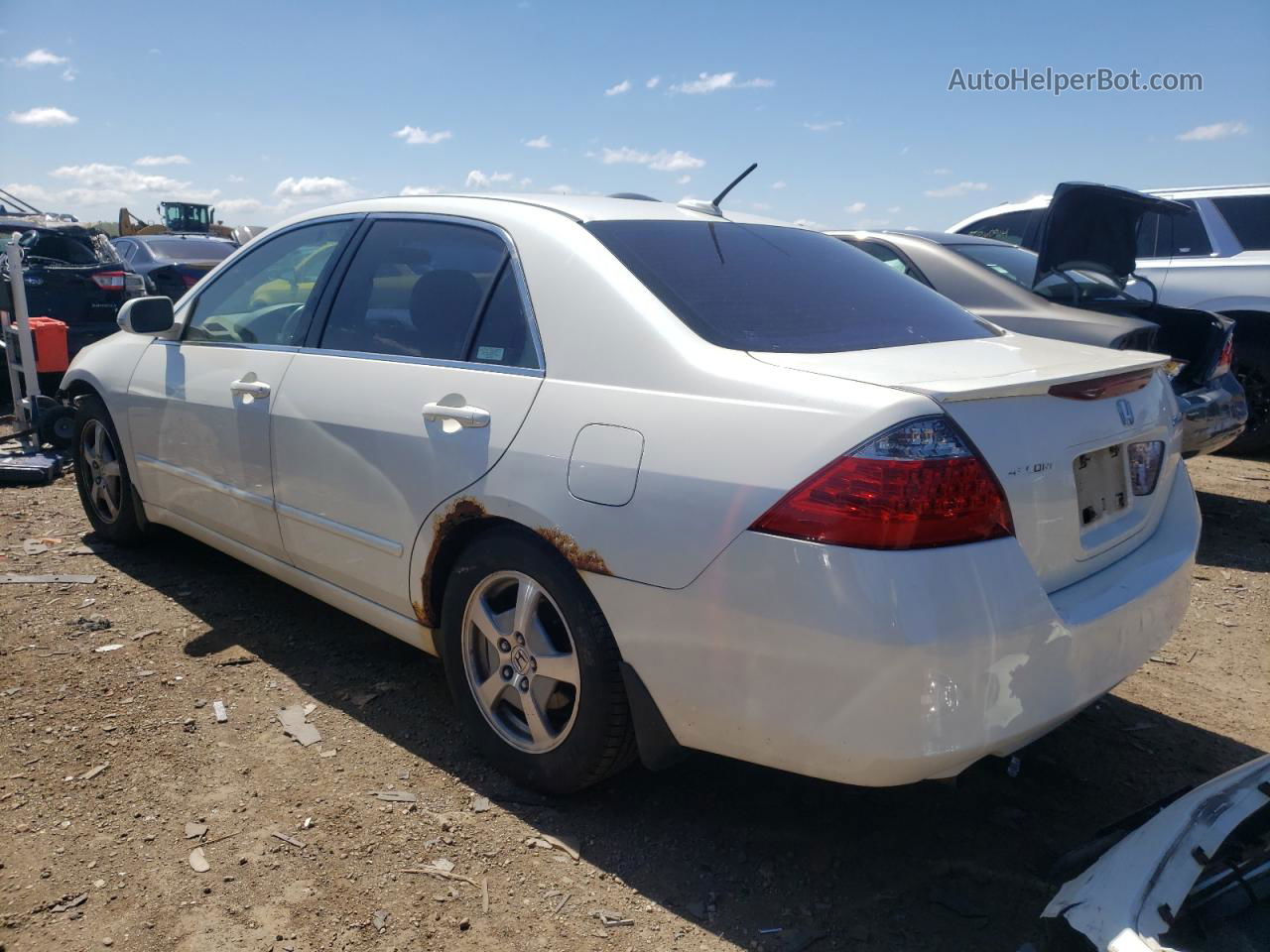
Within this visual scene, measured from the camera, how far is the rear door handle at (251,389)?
352 cm

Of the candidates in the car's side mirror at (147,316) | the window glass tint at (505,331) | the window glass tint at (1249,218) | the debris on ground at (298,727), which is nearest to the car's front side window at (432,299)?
the window glass tint at (505,331)

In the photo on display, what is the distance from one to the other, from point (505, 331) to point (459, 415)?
0.89 ft

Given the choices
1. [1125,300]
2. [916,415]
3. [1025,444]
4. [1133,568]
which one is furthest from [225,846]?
[1125,300]

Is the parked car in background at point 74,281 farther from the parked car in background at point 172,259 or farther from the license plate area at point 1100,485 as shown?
the license plate area at point 1100,485

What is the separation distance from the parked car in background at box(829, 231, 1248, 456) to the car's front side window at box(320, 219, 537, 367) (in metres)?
2.91

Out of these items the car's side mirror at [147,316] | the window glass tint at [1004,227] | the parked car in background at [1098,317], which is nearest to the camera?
the car's side mirror at [147,316]

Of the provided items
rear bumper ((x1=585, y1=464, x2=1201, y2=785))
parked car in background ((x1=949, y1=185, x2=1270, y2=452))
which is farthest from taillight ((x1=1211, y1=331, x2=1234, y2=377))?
rear bumper ((x1=585, y1=464, x2=1201, y2=785))

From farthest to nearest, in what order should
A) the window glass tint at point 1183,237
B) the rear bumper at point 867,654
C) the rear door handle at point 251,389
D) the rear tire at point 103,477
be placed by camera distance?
the window glass tint at point 1183,237 < the rear tire at point 103,477 < the rear door handle at point 251,389 < the rear bumper at point 867,654

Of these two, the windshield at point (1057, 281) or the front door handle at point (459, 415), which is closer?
the front door handle at point (459, 415)

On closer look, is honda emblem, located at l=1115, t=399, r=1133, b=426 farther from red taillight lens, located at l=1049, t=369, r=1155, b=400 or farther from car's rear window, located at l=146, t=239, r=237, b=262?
car's rear window, located at l=146, t=239, r=237, b=262

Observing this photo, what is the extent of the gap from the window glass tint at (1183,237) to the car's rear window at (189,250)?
12411mm

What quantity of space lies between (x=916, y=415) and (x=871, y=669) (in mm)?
524

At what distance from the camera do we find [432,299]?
3.15m

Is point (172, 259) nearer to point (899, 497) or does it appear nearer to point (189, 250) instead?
point (189, 250)
